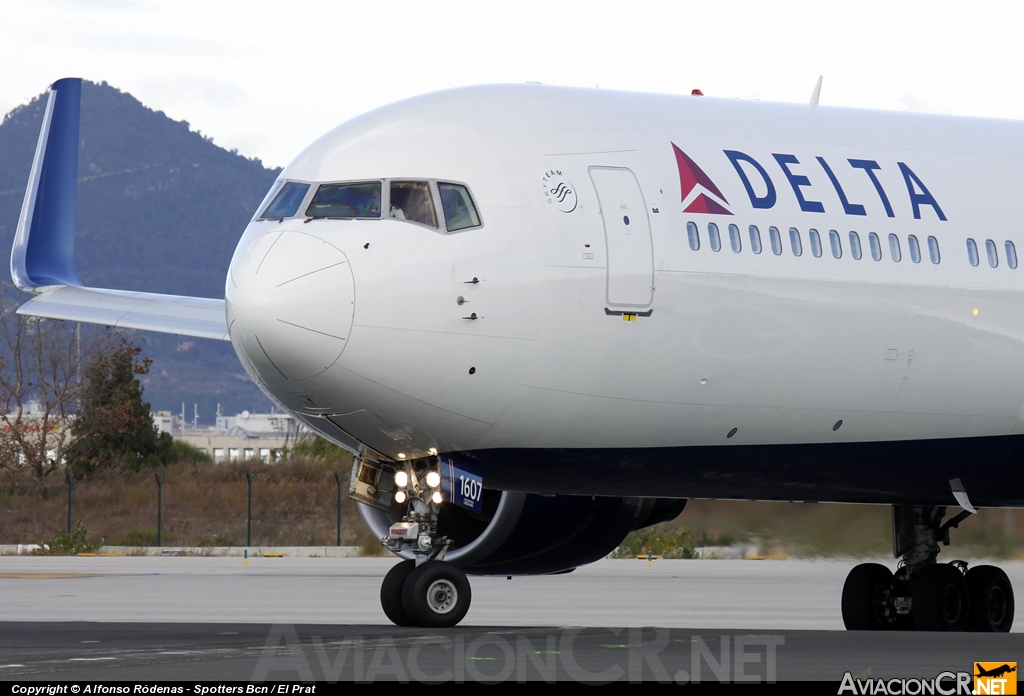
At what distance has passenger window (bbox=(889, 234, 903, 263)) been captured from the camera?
45.7 ft

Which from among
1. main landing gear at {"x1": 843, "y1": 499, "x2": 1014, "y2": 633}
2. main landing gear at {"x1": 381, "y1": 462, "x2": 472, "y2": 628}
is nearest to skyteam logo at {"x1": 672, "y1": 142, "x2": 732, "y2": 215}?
main landing gear at {"x1": 381, "y1": 462, "x2": 472, "y2": 628}

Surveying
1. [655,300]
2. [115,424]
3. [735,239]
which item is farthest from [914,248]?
[115,424]

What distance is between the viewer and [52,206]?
19.5m

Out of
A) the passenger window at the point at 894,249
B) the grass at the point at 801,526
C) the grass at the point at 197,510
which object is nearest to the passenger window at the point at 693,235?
the passenger window at the point at 894,249

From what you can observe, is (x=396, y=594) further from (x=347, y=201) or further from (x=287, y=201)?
(x=287, y=201)

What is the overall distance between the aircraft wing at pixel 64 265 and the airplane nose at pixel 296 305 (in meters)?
4.60

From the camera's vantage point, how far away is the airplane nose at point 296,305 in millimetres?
11727

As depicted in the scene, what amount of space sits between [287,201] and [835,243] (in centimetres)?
448

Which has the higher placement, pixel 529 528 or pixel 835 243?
pixel 835 243

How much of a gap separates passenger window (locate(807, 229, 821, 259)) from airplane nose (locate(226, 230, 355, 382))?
401 centimetres

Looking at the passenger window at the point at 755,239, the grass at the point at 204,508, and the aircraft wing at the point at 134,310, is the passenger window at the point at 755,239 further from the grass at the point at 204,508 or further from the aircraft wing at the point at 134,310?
the grass at the point at 204,508

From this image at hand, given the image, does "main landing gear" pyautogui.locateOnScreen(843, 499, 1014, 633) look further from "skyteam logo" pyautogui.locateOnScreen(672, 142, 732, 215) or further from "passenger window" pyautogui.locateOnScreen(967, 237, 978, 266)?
"skyteam logo" pyautogui.locateOnScreen(672, 142, 732, 215)

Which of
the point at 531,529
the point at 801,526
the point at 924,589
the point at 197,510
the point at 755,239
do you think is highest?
the point at 755,239

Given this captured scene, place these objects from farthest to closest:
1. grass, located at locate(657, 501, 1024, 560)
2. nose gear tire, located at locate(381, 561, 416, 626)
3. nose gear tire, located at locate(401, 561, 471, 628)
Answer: grass, located at locate(657, 501, 1024, 560)
nose gear tire, located at locate(381, 561, 416, 626)
nose gear tire, located at locate(401, 561, 471, 628)
